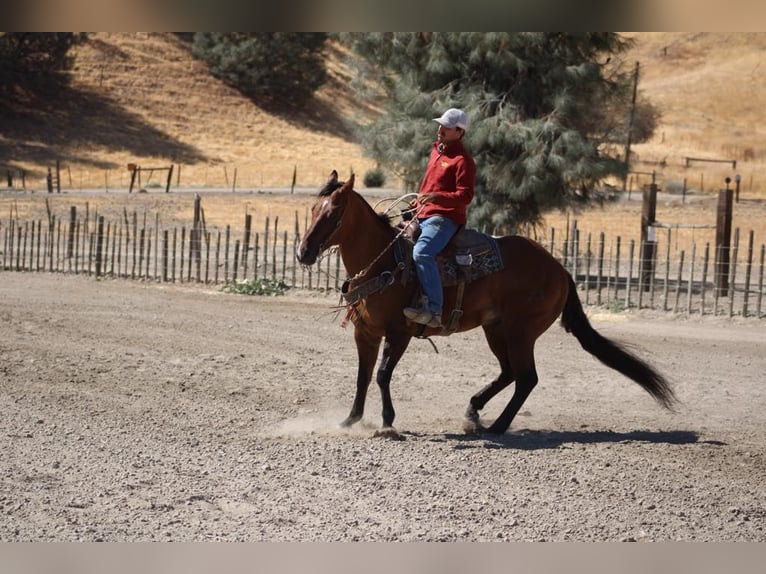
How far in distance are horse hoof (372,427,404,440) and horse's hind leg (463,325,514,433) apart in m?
0.70

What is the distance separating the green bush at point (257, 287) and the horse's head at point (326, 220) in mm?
9836

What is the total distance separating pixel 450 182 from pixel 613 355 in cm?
224

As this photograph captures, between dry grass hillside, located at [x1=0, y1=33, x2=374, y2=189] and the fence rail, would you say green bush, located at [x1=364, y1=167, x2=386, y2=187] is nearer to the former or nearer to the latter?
dry grass hillside, located at [x1=0, y1=33, x2=374, y2=189]

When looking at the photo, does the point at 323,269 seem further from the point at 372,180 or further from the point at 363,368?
the point at 372,180

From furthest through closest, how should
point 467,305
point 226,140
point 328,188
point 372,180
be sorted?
1. point 226,140
2. point 372,180
3. point 467,305
4. point 328,188

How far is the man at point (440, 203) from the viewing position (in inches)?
316

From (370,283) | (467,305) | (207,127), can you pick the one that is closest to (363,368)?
(370,283)

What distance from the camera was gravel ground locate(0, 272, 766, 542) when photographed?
19.8ft

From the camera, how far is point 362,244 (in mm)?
8195

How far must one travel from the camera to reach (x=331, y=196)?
785 centimetres

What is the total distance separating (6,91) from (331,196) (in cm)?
5276

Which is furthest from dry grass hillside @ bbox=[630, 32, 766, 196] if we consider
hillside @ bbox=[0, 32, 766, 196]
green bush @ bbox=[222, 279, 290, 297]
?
green bush @ bbox=[222, 279, 290, 297]

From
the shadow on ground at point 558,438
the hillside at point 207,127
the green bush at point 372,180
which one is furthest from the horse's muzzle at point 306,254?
the hillside at point 207,127

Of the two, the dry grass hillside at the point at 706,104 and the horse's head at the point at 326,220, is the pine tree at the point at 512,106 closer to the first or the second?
the horse's head at the point at 326,220
